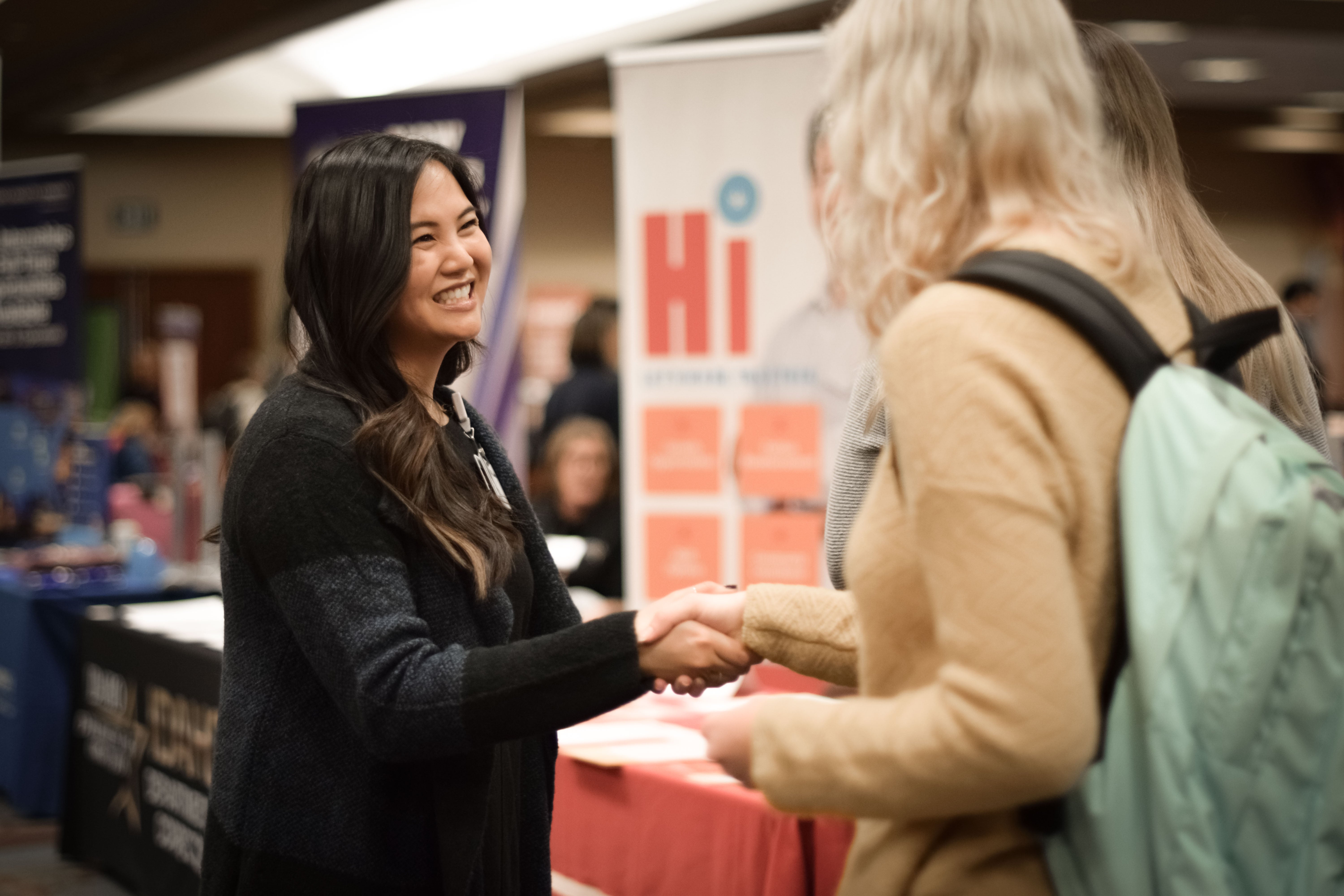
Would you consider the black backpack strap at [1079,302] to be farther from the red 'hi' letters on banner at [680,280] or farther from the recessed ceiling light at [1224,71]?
the recessed ceiling light at [1224,71]

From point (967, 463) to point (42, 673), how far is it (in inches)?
158

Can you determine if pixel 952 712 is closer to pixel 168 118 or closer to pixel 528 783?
pixel 528 783

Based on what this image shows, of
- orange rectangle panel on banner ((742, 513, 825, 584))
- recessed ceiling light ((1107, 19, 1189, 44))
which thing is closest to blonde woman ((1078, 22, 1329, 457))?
orange rectangle panel on banner ((742, 513, 825, 584))

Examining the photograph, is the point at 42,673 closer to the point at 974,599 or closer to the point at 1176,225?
the point at 1176,225

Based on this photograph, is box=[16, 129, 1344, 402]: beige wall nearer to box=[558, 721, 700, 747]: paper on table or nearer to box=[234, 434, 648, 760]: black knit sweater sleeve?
box=[558, 721, 700, 747]: paper on table

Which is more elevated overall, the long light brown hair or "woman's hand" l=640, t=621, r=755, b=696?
the long light brown hair

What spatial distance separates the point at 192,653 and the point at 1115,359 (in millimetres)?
2554

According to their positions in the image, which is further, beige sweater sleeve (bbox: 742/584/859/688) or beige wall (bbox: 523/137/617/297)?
beige wall (bbox: 523/137/617/297)

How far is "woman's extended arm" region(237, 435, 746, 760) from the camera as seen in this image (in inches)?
47.4

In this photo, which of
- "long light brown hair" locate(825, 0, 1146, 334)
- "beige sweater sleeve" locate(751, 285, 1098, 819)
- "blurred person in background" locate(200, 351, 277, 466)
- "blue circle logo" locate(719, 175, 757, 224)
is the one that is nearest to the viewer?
"beige sweater sleeve" locate(751, 285, 1098, 819)

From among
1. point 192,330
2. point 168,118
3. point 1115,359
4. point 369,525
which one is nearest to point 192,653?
point 369,525

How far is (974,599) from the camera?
82cm

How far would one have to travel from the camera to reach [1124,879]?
0.86 m

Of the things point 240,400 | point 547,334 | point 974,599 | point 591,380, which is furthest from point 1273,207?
point 974,599
